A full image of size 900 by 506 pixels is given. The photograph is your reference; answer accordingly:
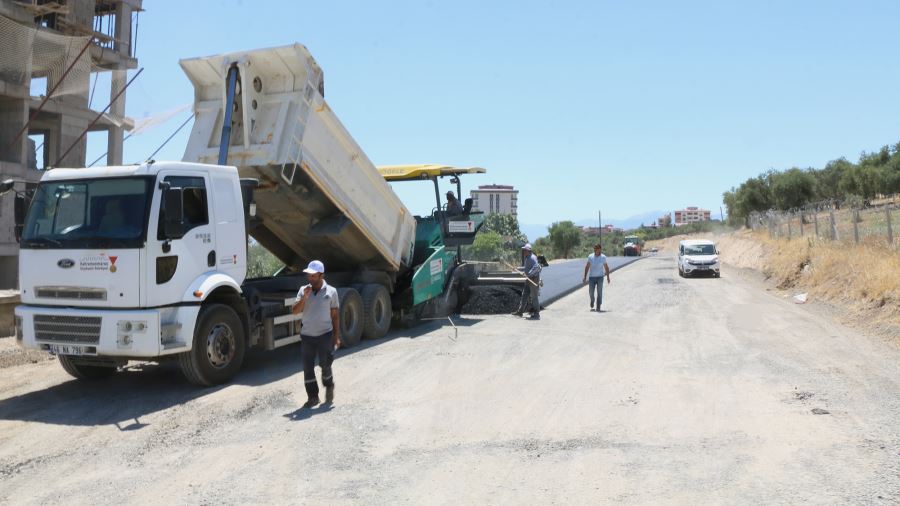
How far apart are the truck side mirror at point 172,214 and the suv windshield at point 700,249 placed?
24691 mm

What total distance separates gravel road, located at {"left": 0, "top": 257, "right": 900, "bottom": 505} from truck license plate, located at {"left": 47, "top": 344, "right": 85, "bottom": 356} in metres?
0.59

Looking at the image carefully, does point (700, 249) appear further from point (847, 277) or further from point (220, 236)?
point (220, 236)

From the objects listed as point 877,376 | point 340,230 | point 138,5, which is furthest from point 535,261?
point 138,5

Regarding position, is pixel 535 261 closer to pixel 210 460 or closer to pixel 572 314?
pixel 572 314

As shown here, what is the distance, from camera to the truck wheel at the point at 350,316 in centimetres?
1048

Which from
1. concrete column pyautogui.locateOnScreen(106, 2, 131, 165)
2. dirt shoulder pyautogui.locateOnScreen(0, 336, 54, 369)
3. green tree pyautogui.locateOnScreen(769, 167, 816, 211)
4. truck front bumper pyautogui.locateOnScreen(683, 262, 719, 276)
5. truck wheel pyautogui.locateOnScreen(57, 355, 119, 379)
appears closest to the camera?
truck wheel pyautogui.locateOnScreen(57, 355, 119, 379)

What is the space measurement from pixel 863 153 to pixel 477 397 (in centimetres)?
6763

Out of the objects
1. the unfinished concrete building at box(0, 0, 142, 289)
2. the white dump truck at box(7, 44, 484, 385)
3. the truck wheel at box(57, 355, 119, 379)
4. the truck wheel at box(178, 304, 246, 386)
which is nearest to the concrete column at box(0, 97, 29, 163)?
the unfinished concrete building at box(0, 0, 142, 289)

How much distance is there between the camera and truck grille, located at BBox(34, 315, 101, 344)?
705 cm

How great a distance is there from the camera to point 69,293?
7172mm

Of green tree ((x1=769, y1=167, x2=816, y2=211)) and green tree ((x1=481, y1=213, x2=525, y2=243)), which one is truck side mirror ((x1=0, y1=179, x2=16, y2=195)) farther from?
green tree ((x1=481, y1=213, x2=525, y2=243))

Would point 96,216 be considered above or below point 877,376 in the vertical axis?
above

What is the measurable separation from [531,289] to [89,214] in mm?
8858

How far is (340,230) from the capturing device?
10.2 meters
